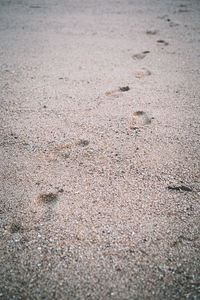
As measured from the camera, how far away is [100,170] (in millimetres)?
2068

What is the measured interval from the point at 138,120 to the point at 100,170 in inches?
31.5

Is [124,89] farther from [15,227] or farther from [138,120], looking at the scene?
[15,227]

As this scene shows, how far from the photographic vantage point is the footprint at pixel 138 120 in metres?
2.48

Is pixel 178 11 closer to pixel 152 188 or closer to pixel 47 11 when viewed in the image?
pixel 47 11

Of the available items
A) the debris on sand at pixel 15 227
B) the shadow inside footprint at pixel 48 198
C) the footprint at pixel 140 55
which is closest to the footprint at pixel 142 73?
the footprint at pixel 140 55

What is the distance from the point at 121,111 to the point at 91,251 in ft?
5.17

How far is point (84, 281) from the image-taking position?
1.45 meters

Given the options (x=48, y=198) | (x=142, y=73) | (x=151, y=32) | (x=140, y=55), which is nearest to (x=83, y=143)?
(x=48, y=198)

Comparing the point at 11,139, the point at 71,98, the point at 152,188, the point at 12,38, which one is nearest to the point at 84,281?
the point at 152,188

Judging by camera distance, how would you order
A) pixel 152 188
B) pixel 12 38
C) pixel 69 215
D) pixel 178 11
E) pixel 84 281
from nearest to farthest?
pixel 84 281 → pixel 69 215 → pixel 152 188 → pixel 12 38 → pixel 178 11

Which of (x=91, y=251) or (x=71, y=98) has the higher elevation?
(x=71, y=98)

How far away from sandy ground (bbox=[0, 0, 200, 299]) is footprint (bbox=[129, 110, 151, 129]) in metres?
0.02

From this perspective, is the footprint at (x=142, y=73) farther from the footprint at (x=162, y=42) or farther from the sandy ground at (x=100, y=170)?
the footprint at (x=162, y=42)

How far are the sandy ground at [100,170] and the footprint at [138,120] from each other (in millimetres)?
17
